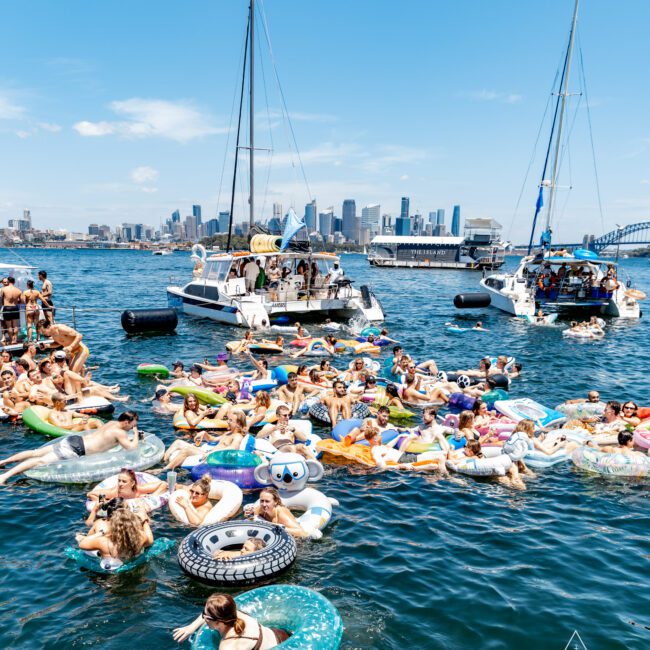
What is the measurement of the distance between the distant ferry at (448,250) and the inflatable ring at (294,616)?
96.7 meters

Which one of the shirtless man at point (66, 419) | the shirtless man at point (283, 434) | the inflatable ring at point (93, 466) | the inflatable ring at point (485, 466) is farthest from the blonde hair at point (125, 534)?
the inflatable ring at point (485, 466)

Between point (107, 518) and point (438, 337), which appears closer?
point (107, 518)

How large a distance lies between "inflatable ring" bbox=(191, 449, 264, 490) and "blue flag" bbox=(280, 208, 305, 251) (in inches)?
727

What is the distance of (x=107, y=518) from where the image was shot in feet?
27.5

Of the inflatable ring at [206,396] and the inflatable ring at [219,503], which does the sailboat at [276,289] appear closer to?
the inflatable ring at [206,396]

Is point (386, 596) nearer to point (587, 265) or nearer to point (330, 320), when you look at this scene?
point (330, 320)

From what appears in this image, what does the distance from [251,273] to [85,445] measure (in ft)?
62.4

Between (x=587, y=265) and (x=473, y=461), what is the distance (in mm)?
27051

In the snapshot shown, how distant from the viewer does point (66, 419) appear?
13359 mm

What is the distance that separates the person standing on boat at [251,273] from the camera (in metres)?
29.2

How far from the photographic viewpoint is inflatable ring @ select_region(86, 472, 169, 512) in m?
8.84

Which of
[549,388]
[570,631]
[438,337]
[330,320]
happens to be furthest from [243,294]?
[570,631]

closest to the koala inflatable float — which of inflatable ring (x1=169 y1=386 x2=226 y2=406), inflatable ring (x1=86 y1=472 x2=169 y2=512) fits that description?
inflatable ring (x1=86 y1=472 x2=169 y2=512)

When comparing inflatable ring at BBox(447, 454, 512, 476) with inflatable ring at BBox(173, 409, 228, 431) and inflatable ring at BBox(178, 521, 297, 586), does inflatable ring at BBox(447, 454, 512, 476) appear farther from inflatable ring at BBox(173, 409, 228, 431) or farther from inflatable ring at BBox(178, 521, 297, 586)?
inflatable ring at BBox(173, 409, 228, 431)
